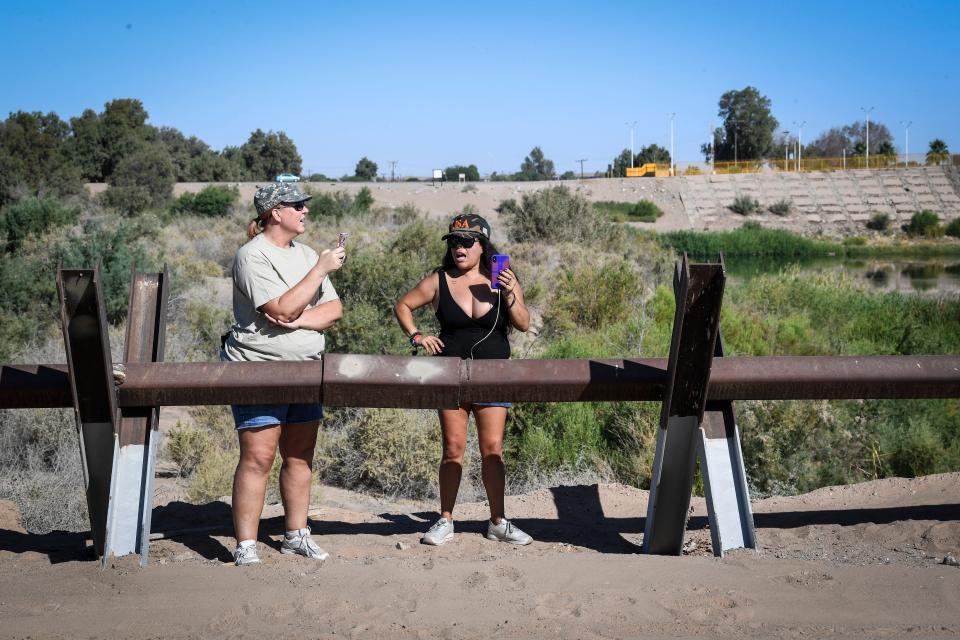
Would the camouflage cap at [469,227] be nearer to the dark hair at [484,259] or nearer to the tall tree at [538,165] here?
the dark hair at [484,259]

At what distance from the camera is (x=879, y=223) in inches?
2514

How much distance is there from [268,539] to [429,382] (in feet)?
5.16

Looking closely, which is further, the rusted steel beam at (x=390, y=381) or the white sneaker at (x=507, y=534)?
the white sneaker at (x=507, y=534)

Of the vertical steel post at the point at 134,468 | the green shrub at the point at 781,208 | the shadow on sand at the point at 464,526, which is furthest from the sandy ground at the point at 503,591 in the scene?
the green shrub at the point at 781,208

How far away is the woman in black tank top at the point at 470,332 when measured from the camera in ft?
16.6

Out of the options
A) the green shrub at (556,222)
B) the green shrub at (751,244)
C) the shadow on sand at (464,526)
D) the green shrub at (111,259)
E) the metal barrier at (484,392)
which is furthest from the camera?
the green shrub at (751,244)

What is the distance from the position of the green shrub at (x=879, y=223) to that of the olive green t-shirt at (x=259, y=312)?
65417 mm

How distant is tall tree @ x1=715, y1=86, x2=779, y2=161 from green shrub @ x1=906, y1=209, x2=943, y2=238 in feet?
Result: 106

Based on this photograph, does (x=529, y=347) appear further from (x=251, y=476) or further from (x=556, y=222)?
(x=556, y=222)

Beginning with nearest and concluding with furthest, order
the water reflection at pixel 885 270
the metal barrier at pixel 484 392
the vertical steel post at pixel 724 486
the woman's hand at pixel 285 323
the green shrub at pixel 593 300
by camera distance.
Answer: the metal barrier at pixel 484 392
the vertical steel post at pixel 724 486
the woman's hand at pixel 285 323
the green shrub at pixel 593 300
the water reflection at pixel 885 270

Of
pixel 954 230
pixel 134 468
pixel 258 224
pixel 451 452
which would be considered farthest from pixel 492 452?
pixel 954 230

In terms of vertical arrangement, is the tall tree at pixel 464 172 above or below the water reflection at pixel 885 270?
above

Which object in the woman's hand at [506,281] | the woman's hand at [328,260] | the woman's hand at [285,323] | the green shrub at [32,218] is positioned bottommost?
the woman's hand at [285,323]

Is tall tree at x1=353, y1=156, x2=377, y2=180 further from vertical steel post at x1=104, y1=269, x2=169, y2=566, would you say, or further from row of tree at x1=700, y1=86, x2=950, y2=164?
vertical steel post at x1=104, y1=269, x2=169, y2=566
